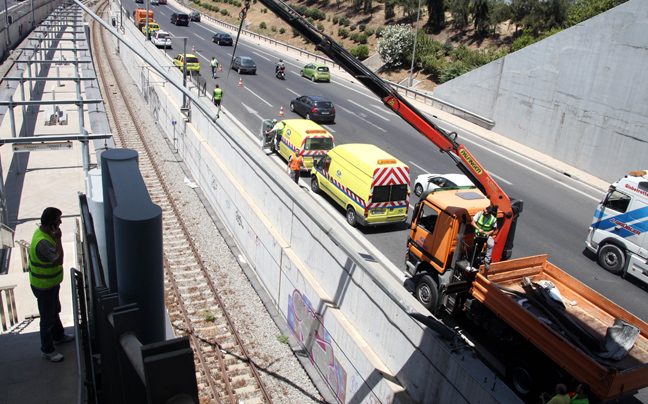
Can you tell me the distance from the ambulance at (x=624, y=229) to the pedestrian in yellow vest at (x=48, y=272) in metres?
13.7

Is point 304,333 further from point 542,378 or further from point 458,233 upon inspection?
point 542,378

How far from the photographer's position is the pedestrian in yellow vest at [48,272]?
23.2 ft

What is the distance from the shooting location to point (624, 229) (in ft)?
45.6

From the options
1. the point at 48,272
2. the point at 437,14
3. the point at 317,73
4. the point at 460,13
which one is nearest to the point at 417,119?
the point at 48,272

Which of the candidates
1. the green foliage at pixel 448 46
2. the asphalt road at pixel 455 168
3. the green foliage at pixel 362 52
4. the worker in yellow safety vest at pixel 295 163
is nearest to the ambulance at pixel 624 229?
the asphalt road at pixel 455 168

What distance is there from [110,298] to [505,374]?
7.41m

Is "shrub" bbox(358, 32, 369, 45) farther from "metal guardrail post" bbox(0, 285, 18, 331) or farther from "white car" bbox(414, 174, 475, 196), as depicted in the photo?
"metal guardrail post" bbox(0, 285, 18, 331)

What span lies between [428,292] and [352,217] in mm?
5466

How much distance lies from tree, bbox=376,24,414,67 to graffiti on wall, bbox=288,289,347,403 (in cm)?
3666

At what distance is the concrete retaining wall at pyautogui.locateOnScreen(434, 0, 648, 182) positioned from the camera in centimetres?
2100

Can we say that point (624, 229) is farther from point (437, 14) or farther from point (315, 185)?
point (437, 14)

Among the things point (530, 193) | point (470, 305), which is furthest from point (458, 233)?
point (530, 193)

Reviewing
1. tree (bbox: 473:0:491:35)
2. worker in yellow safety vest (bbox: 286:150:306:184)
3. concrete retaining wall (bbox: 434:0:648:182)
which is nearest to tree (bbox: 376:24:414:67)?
tree (bbox: 473:0:491:35)

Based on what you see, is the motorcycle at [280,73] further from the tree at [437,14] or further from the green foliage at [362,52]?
the tree at [437,14]
